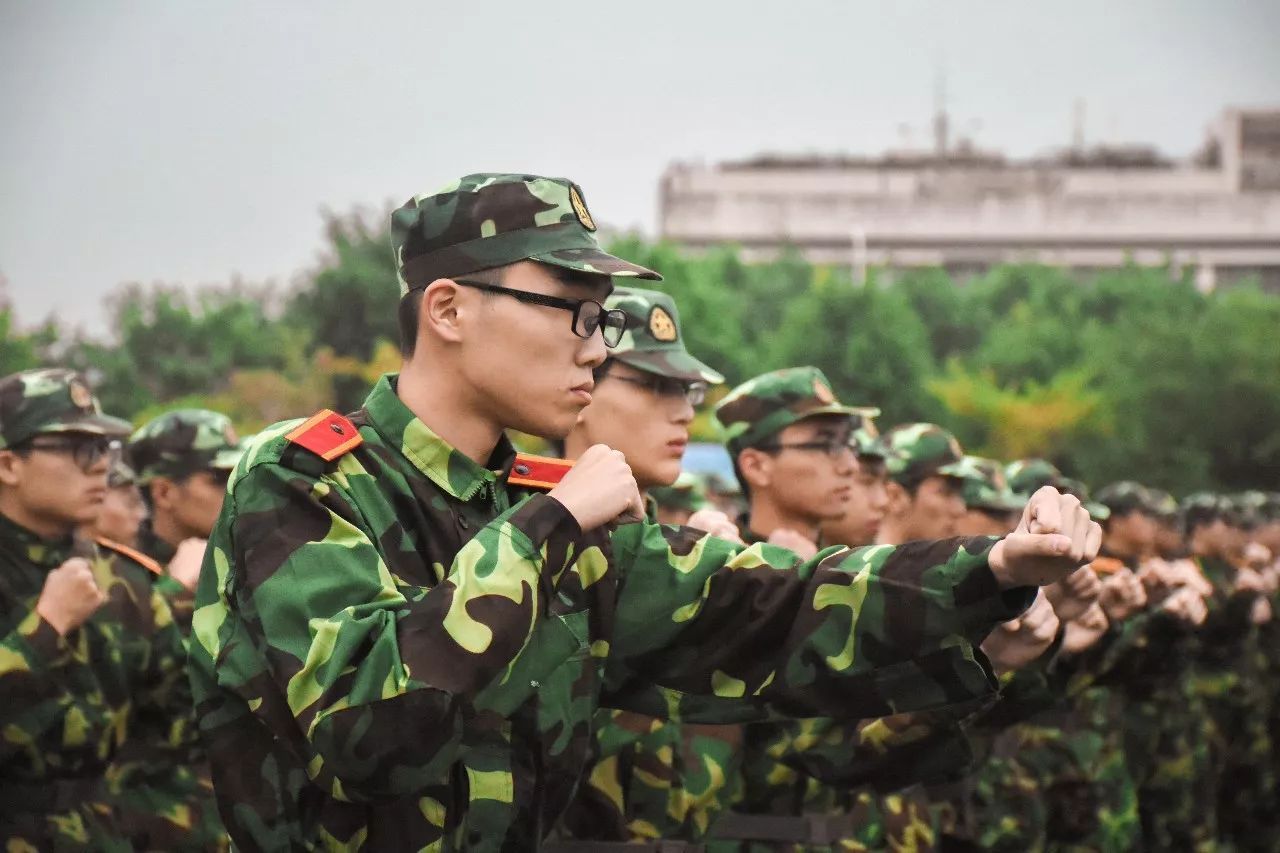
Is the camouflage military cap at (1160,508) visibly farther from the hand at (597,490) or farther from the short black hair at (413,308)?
the hand at (597,490)

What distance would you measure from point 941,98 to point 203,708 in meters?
94.7

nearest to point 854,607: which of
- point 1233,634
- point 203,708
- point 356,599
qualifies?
point 356,599

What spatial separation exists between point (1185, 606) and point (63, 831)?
5.61m

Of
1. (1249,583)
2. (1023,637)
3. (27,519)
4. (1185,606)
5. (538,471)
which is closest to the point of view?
(538,471)

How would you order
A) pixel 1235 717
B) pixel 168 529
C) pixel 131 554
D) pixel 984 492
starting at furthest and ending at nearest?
pixel 1235 717, pixel 984 492, pixel 168 529, pixel 131 554

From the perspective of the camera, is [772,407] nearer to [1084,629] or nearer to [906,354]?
[1084,629]

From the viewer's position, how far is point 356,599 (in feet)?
11.8

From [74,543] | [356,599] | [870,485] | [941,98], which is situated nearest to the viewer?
[356,599]

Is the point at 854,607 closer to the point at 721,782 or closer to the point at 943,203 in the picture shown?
the point at 721,782

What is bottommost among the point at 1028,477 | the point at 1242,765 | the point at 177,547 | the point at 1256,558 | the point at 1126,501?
the point at 1242,765

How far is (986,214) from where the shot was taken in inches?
3295

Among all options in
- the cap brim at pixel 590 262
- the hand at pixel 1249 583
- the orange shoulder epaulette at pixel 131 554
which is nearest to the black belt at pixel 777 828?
the orange shoulder epaulette at pixel 131 554

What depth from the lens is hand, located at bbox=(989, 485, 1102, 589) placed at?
3.59 m

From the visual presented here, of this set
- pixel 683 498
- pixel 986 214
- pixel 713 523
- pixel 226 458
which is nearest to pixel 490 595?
pixel 713 523
